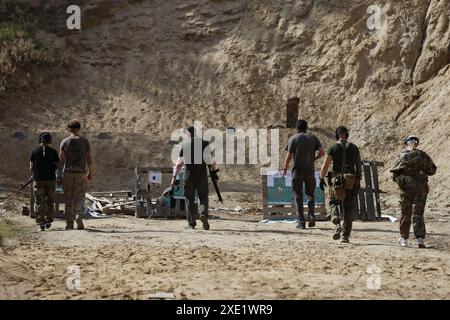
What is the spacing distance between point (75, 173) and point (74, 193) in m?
0.32

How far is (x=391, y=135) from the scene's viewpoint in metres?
23.2

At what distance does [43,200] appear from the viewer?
11.1 meters

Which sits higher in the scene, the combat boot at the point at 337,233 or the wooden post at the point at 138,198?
the wooden post at the point at 138,198

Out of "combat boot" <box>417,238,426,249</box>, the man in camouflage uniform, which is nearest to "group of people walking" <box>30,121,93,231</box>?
the man in camouflage uniform

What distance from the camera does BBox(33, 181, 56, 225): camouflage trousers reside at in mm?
11039

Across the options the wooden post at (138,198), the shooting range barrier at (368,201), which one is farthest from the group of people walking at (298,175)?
the wooden post at (138,198)

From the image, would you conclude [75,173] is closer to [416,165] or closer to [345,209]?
[345,209]

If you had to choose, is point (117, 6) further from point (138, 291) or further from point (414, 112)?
point (138, 291)

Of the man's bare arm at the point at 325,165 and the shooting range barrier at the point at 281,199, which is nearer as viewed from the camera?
the man's bare arm at the point at 325,165

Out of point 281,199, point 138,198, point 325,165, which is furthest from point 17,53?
point 325,165

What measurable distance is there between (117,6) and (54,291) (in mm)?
26211

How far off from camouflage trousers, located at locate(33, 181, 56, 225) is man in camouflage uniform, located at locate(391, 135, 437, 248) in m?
5.62

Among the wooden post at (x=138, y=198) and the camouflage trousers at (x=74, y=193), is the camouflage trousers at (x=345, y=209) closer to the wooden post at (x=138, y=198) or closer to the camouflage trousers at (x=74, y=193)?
the camouflage trousers at (x=74, y=193)

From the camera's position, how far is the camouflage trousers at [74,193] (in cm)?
1088
